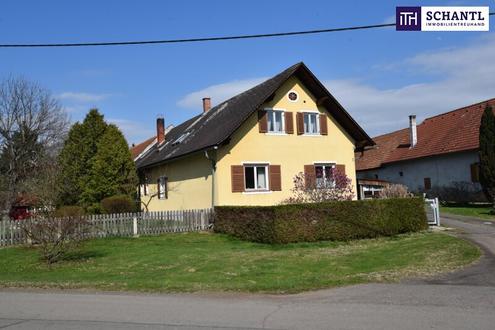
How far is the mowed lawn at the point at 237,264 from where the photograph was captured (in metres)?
11.4

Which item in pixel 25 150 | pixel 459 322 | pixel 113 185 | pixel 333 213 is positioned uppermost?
pixel 25 150

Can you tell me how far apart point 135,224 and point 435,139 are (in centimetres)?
2550

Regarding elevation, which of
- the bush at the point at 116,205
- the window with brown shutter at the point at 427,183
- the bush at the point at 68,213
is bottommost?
the bush at the point at 68,213

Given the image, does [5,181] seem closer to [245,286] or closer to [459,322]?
[245,286]

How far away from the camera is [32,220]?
54.4ft

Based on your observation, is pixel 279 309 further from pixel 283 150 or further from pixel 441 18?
pixel 283 150

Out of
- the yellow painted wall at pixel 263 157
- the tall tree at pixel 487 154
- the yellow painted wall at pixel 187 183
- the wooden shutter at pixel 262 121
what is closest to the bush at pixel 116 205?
the yellow painted wall at pixel 187 183

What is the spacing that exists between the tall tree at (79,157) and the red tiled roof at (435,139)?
15.1 meters

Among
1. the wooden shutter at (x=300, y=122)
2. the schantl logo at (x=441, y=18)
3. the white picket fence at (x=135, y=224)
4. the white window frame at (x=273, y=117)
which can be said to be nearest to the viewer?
the schantl logo at (x=441, y=18)

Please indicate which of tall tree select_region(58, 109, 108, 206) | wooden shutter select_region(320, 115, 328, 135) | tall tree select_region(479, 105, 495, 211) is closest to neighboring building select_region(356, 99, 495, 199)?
tall tree select_region(479, 105, 495, 211)

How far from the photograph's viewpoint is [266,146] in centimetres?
2564

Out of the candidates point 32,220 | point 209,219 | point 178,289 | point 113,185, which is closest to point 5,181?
point 113,185

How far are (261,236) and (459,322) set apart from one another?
12.4m

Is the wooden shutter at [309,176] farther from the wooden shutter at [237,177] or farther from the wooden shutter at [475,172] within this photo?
the wooden shutter at [475,172]
